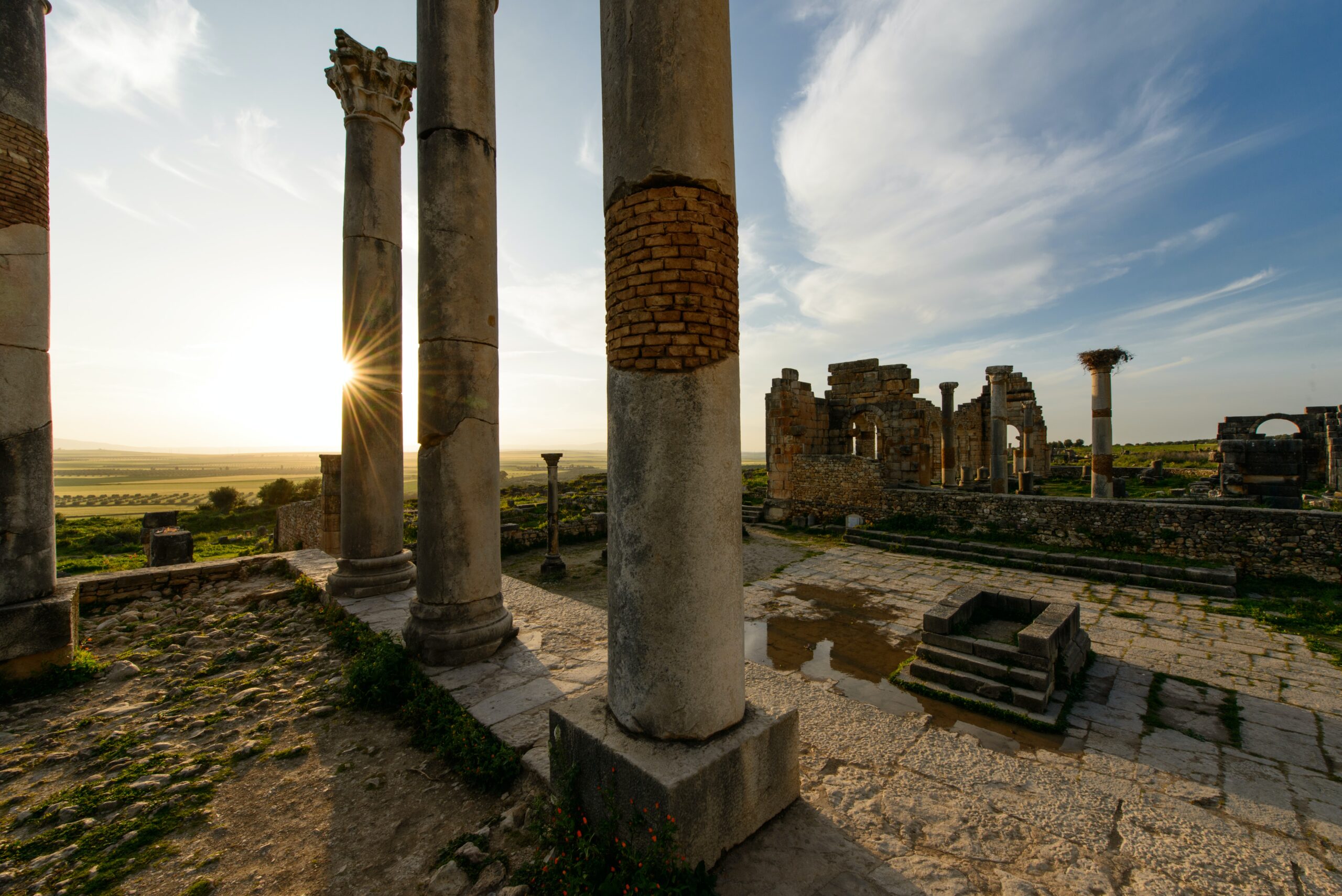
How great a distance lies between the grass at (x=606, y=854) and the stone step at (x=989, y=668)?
13.5 ft

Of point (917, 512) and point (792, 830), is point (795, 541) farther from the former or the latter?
point (792, 830)

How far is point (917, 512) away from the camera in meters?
13.8

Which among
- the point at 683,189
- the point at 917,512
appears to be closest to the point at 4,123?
the point at 683,189

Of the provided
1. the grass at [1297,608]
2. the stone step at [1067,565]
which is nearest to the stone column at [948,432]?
the stone step at [1067,565]

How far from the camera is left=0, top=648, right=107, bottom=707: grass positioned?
14.6 ft

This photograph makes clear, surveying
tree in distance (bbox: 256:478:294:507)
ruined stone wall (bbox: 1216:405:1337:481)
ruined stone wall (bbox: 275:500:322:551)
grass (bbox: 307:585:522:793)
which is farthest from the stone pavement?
tree in distance (bbox: 256:478:294:507)

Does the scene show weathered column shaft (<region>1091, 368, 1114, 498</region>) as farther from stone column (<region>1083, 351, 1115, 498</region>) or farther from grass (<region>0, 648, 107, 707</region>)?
grass (<region>0, 648, 107, 707</region>)

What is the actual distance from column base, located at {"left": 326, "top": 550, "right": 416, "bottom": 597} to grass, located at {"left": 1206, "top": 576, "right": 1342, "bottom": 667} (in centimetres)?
1086

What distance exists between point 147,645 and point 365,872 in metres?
5.08

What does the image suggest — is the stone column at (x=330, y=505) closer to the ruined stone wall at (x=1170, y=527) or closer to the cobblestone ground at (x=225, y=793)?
the cobblestone ground at (x=225, y=793)

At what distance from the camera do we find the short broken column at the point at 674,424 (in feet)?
8.23

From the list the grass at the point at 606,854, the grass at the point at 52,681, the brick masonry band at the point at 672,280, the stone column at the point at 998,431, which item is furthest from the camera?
the stone column at the point at 998,431

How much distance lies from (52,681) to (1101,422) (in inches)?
849

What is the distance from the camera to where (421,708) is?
3998mm
